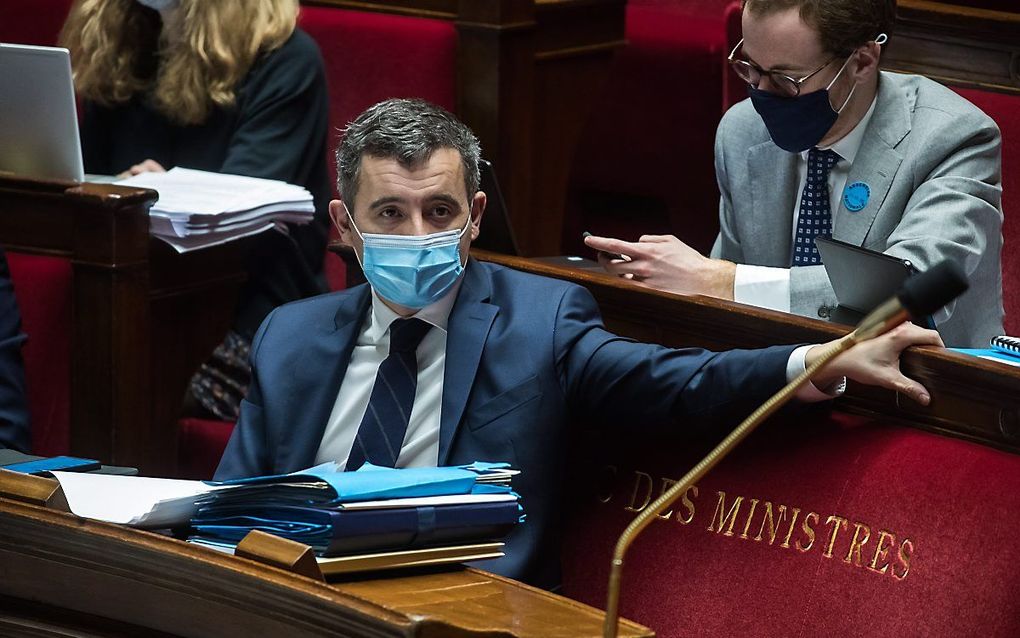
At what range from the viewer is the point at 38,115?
8.17 ft

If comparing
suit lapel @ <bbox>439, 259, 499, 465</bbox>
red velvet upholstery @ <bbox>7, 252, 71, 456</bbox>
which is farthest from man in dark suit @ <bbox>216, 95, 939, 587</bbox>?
red velvet upholstery @ <bbox>7, 252, 71, 456</bbox>

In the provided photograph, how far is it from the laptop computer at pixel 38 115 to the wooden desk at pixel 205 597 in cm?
124

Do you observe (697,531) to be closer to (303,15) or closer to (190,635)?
(190,635)

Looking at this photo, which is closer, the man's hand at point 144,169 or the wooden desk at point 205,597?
the wooden desk at point 205,597

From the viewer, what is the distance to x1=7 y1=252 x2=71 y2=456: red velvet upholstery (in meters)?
2.44

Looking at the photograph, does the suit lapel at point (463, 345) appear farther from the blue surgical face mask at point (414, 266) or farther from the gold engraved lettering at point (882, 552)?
the gold engraved lettering at point (882, 552)

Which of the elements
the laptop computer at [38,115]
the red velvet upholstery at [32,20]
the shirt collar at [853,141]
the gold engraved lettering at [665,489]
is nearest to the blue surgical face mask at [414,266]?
the gold engraved lettering at [665,489]

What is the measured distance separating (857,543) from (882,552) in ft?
0.10

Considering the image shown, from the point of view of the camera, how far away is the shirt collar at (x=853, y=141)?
2131 millimetres

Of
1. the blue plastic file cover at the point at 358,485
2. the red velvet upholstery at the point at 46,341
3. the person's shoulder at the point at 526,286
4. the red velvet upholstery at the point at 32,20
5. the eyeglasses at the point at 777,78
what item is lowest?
the red velvet upholstery at the point at 46,341

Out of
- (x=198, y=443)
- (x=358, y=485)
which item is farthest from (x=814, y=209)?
(x=198, y=443)

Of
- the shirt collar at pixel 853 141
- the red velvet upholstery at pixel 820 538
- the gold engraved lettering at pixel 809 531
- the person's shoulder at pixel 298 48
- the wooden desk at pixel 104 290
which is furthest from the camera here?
the person's shoulder at pixel 298 48

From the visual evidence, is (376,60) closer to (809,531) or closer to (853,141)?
(853,141)

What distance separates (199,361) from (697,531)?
1.29m
